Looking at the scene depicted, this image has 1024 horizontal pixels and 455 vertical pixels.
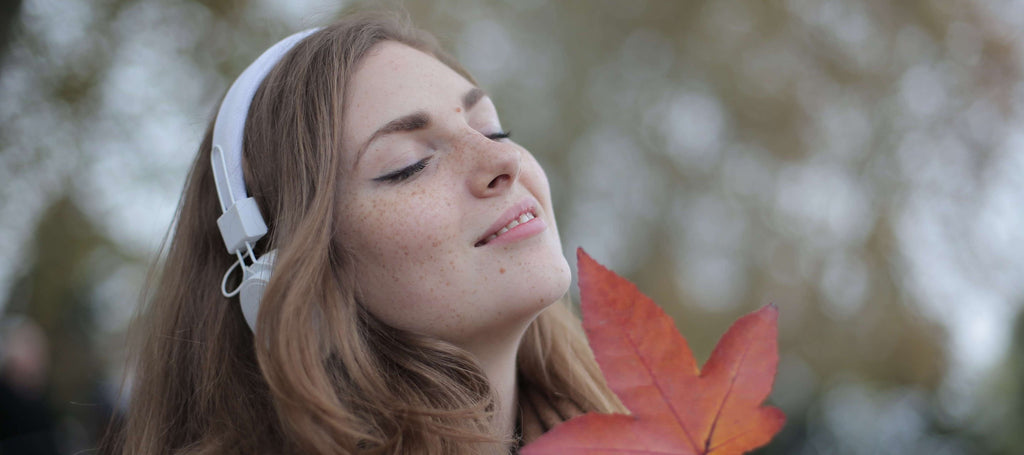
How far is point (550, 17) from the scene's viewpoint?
612cm

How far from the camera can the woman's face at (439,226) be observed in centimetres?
111

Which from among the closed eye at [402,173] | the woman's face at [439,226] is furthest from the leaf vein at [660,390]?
the closed eye at [402,173]

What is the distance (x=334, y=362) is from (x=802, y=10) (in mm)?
5940

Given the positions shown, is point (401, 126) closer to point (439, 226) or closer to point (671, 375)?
point (439, 226)

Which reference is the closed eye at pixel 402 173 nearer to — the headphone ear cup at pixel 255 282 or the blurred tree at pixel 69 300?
the headphone ear cup at pixel 255 282

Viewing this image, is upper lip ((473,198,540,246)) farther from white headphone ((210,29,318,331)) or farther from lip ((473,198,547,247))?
white headphone ((210,29,318,331))

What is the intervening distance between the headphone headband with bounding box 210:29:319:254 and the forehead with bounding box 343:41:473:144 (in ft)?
0.69

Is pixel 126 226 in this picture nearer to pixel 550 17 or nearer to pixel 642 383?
pixel 550 17

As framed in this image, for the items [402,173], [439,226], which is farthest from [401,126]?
[439,226]

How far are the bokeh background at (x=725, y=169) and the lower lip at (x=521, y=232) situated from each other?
3364mm

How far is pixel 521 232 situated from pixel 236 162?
55 cm

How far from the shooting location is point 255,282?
118 centimetres

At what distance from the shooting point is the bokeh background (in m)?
4.38

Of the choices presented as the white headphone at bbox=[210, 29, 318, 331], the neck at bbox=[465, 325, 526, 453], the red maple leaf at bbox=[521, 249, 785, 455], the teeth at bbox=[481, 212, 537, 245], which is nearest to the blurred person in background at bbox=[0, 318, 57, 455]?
the white headphone at bbox=[210, 29, 318, 331]
